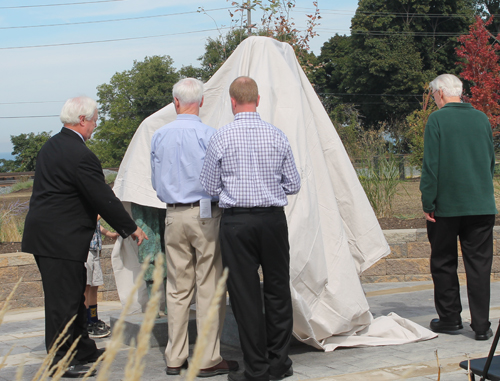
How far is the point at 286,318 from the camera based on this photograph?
3.73m

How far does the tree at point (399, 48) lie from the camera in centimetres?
3888

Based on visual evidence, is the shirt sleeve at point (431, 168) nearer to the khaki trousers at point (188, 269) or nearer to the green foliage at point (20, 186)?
the khaki trousers at point (188, 269)

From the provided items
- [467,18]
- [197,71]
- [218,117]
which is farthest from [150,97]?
[218,117]

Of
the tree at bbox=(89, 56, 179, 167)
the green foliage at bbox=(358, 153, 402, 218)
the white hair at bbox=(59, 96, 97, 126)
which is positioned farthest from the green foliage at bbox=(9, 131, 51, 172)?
the white hair at bbox=(59, 96, 97, 126)

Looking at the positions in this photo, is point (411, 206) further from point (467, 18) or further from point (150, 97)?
point (150, 97)

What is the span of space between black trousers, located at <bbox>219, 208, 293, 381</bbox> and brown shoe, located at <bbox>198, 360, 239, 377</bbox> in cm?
28

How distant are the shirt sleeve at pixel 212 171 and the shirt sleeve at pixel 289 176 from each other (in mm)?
424

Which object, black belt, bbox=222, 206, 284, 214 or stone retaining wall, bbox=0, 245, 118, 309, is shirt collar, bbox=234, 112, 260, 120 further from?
stone retaining wall, bbox=0, 245, 118, 309

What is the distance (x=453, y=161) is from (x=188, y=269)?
7.58 ft

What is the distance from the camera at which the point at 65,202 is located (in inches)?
154

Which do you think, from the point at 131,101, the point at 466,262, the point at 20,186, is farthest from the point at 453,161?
the point at 131,101

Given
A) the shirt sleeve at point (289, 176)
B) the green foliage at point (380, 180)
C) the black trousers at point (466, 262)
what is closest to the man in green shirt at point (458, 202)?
the black trousers at point (466, 262)

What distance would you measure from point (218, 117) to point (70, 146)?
125cm

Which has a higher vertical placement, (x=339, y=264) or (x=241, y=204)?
(x=241, y=204)
